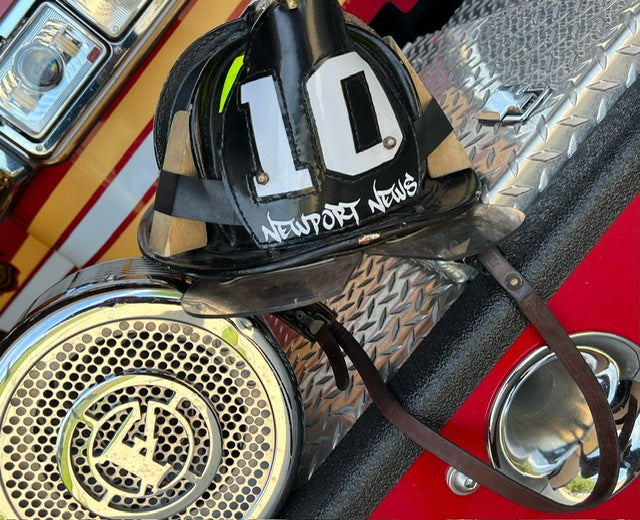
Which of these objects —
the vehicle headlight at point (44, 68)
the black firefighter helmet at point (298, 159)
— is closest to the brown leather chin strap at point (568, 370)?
the black firefighter helmet at point (298, 159)

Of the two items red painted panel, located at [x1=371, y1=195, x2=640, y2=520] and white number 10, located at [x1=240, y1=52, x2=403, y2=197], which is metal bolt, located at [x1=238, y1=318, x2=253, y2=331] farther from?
red painted panel, located at [x1=371, y1=195, x2=640, y2=520]

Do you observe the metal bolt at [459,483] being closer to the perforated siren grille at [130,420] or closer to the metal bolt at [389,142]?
the perforated siren grille at [130,420]

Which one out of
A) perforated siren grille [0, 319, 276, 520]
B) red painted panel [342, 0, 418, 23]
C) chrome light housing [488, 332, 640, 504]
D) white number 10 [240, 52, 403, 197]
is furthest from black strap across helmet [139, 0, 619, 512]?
red painted panel [342, 0, 418, 23]

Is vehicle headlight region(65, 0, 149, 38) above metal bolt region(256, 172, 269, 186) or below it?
above

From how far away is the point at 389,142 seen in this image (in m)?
0.91

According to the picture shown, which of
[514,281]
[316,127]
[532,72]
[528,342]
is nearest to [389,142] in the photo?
[316,127]

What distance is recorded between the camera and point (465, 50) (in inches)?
58.3

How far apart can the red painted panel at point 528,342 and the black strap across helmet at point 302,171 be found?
109 millimetres

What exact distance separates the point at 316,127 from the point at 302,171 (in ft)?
0.18

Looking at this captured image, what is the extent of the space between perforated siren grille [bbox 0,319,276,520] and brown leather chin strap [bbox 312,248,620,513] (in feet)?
0.55

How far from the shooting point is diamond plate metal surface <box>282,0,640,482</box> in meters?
1.14

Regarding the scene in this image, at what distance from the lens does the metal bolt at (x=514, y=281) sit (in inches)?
40.4

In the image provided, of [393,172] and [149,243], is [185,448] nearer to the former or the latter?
[149,243]

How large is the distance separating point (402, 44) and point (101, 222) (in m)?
0.78
